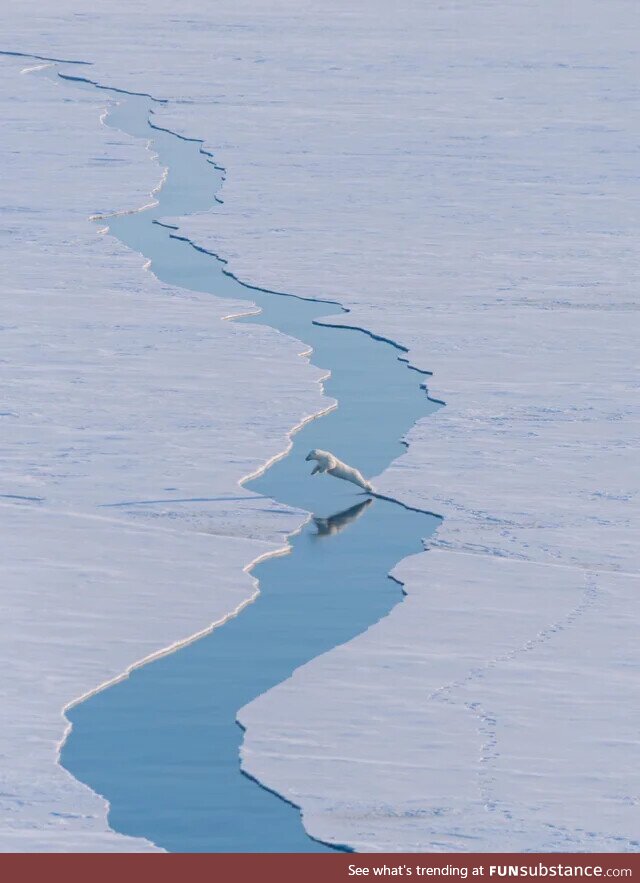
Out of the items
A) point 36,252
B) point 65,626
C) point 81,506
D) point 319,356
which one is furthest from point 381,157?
point 65,626

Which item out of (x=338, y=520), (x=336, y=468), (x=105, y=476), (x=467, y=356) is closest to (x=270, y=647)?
(x=338, y=520)

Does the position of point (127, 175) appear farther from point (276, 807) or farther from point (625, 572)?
point (276, 807)

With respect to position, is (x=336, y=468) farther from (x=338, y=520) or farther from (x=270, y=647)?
(x=270, y=647)

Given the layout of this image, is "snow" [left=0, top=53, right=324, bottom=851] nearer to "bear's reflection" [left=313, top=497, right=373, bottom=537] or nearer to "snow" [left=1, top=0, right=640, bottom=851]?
"bear's reflection" [left=313, top=497, right=373, bottom=537]

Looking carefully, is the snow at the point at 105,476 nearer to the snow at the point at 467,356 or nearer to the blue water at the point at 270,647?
the blue water at the point at 270,647

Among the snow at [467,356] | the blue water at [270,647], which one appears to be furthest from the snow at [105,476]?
the snow at [467,356]

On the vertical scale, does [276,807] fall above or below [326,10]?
below
